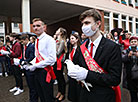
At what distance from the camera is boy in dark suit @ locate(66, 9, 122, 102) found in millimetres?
1376

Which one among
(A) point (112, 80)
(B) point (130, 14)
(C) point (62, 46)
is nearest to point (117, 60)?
(A) point (112, 80)

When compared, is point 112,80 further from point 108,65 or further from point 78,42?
point 78,42

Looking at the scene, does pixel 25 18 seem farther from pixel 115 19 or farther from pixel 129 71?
pixel 115 19

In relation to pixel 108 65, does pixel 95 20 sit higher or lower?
higher

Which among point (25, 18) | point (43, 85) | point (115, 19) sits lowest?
point (43, 85)

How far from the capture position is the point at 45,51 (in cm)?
260

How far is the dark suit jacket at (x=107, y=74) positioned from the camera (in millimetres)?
1369

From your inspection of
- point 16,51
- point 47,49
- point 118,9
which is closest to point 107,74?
point 47,49

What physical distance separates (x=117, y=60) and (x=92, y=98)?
522 millimetres

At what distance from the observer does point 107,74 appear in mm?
1395

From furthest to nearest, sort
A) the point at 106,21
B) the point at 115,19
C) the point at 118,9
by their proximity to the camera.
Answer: the point at 115,19
the point at 118,9
the point at 106,21

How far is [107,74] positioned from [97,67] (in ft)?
0.43

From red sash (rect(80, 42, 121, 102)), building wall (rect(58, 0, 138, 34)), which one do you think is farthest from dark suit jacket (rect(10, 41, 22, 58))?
building wall (rect(58, 0, 138, 34))

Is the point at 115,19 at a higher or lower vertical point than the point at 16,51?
higher
